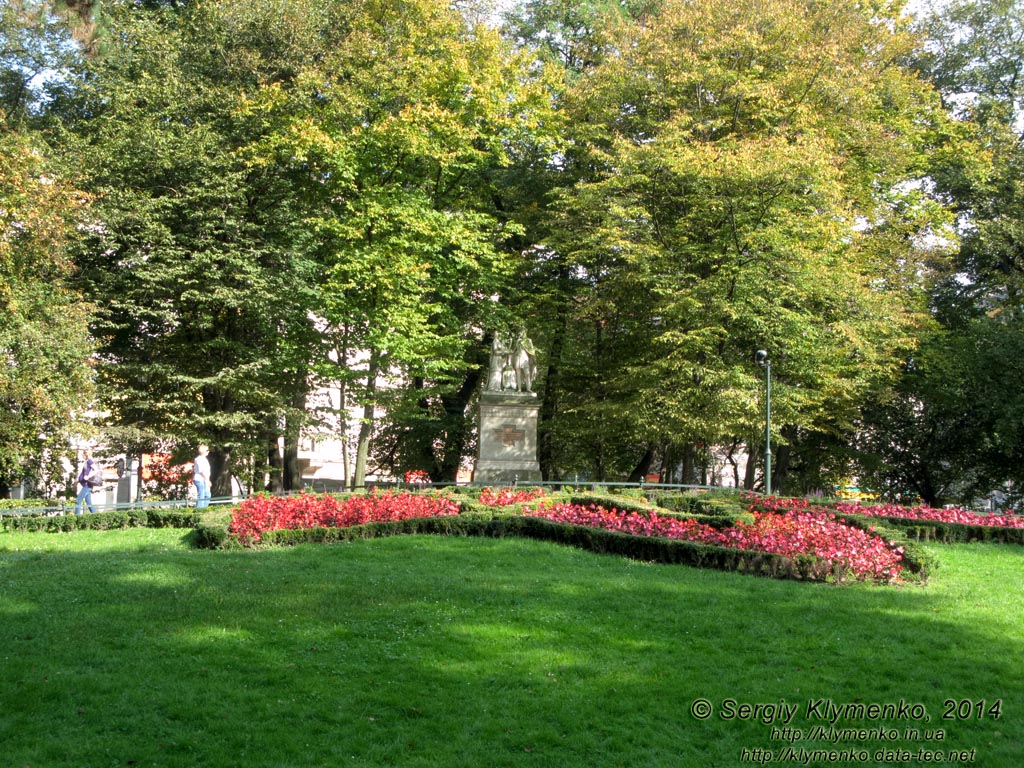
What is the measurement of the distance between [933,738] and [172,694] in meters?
5.27

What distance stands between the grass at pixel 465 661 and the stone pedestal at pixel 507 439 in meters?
11.1

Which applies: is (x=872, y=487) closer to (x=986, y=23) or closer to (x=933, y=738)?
(x=986, y=23)

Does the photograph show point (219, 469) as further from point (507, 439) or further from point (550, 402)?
point (550, 402)

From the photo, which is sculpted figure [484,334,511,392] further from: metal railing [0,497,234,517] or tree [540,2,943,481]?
metal railing [0,497,234,517]

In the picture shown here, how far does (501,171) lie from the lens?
95.6ft

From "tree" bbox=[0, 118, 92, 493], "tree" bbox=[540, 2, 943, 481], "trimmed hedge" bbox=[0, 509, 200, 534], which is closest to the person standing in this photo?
"trimmed hedge" bbox=[0, 509, 200, 534]

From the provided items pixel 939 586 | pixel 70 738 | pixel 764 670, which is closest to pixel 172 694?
pixel 70 738

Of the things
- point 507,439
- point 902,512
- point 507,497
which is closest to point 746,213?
point 507,439

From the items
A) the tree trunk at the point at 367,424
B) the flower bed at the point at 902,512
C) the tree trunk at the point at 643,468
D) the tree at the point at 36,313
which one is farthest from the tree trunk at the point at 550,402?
the tree at the point at 36,313

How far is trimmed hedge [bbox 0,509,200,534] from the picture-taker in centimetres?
1612

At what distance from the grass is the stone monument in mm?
11099

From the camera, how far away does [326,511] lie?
14.7 metres

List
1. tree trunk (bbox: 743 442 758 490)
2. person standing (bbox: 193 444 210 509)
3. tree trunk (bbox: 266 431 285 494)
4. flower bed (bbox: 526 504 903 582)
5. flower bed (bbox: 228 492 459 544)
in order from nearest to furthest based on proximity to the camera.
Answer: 1. flower bed (bbox: 526 504 903 582)
2. flower bed (bbox: 228 492 459 544)
3. person standing (bbox: 193 444 210 509)
4. tree trunk (bbox: 266 431 285 494)
5. tree trunk (bbox: 743 442 758 490)

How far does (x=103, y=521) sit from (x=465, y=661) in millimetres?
10805
